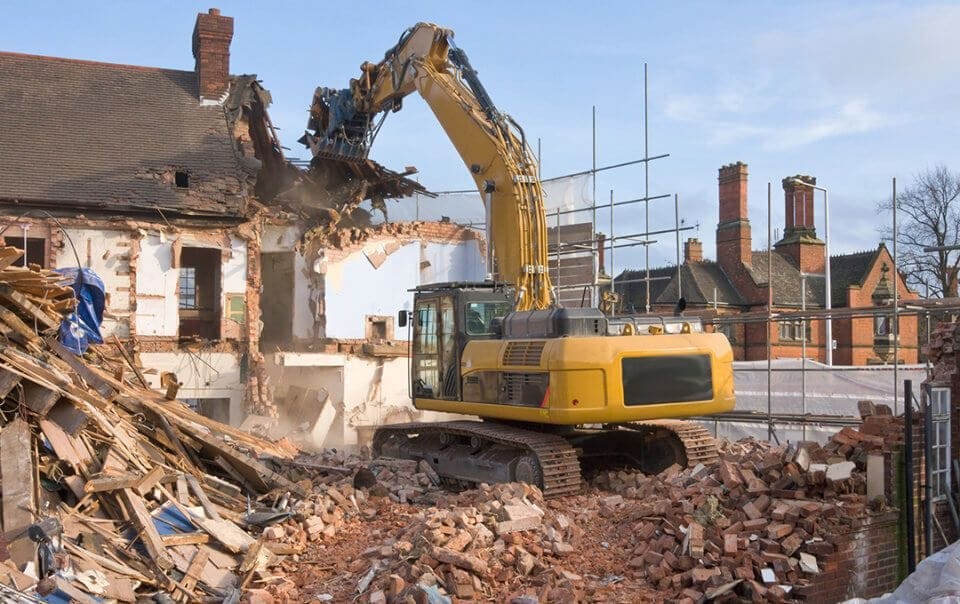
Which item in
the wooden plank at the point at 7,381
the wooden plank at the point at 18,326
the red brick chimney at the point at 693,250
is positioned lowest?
the wooden plank at the point at 7,381

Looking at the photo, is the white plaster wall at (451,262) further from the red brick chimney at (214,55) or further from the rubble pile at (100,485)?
the rubble pile at (100,485)

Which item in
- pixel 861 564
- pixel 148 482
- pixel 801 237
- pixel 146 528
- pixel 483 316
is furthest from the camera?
pixel 801 237

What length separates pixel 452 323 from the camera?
11.8 m

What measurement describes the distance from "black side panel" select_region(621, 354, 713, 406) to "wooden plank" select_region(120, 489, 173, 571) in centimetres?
479

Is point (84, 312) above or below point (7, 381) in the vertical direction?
above

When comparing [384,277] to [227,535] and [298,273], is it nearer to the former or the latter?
[298,273]

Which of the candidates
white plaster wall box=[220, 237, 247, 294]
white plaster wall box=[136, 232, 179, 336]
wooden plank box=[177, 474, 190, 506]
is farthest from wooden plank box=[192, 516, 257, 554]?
white plaster wall box=[220, 237, 247, 294]

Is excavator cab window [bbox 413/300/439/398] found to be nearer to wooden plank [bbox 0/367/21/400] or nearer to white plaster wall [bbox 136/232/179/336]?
wooden plank [bbox 0/367/21/400]

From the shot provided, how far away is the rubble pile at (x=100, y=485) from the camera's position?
7.75 m

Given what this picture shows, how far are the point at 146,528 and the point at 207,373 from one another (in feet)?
33.6

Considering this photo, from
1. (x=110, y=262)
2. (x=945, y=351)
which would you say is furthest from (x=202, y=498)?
(x=110, y=262)

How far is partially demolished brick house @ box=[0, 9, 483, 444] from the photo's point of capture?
18.0m

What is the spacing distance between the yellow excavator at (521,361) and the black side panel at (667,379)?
0.04ft

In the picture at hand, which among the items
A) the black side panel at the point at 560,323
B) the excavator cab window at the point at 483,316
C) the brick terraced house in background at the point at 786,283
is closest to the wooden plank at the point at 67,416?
the excavator cab window at the point at 483,316
